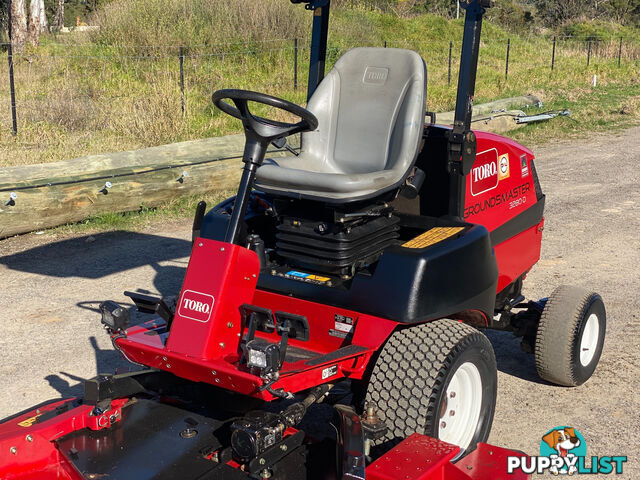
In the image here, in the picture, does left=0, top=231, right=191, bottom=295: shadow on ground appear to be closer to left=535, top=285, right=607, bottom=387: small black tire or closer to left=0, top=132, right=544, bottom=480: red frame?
left=0, top=132, right=544, bottom=480: red frame

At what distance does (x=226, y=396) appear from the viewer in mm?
3258

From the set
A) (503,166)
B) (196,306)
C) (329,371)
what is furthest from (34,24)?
(329,371)

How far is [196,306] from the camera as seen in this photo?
3.06 metres

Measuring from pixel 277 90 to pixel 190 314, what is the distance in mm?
10483

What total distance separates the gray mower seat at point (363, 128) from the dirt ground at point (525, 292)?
4.49ft

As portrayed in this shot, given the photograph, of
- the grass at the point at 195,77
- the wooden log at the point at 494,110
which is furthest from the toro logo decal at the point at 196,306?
the wooden log at the point at 494,110

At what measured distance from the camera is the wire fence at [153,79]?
34.1 ft

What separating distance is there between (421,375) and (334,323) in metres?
0.47

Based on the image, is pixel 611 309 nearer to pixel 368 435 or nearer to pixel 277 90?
pixel 368 435

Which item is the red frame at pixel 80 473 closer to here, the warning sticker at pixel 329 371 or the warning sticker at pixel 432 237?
the warning sticker at pixel 329 371

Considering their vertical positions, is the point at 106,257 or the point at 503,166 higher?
the point at 503,166

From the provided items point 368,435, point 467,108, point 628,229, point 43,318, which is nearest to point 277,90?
point 628,229

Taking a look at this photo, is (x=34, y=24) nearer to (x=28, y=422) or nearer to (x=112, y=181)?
(x=112, y=181)

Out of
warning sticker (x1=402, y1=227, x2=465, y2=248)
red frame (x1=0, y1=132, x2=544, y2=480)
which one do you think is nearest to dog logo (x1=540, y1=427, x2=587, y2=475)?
red frame (x1=0, y1=132, x2=544, y2=480)
